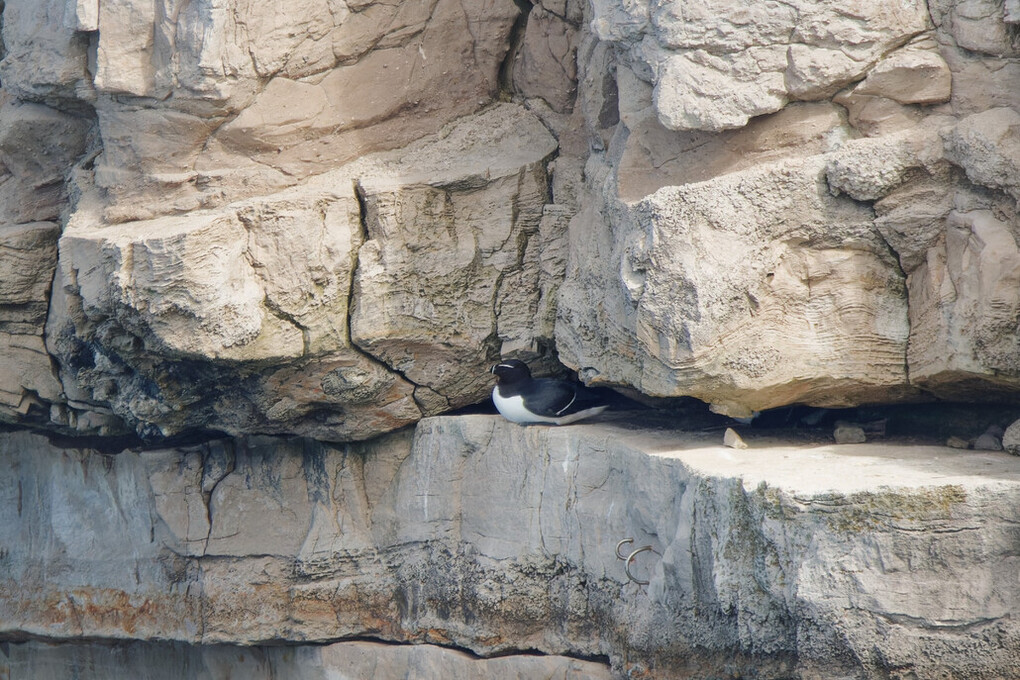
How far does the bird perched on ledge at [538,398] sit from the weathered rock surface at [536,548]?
0.34 feet

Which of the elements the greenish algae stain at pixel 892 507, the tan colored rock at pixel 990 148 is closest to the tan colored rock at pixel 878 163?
the tan colored rock at pixel 990 148

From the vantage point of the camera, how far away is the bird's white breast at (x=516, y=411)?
6027mm

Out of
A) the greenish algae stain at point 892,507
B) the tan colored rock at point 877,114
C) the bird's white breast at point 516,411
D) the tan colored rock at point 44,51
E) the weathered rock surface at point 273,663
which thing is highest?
the tan colored rock at point 44,51

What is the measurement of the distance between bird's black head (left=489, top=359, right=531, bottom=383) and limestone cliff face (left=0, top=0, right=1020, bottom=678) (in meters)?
0.24

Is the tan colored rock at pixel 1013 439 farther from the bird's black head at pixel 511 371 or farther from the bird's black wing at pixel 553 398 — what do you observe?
the bird's black head at pixel 511 371

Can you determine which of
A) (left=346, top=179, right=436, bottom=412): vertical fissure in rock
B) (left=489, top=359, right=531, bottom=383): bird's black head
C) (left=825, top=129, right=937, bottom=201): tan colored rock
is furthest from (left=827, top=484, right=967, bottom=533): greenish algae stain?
(left=346, top=179, right=436, bottom=412): vertical fissure in rock

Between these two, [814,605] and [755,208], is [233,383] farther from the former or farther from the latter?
[814,605]

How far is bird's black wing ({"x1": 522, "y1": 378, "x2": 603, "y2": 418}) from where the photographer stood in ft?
19.7

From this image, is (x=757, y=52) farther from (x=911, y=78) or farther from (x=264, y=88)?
(x=264, y=88)

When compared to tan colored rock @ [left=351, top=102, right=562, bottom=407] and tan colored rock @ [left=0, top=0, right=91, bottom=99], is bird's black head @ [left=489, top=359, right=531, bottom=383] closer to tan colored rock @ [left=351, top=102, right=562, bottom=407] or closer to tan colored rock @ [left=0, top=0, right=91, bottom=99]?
tan colored rock @ [left=351, top=102, right=562, bottom=407]

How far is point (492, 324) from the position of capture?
647 centimetres

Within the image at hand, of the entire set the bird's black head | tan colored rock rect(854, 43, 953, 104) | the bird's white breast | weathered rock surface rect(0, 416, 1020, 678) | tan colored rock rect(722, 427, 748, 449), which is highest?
tan colored rock rect(854, 43, 953, 104)

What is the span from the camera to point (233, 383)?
638 cm

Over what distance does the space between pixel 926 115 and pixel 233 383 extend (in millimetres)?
3733
